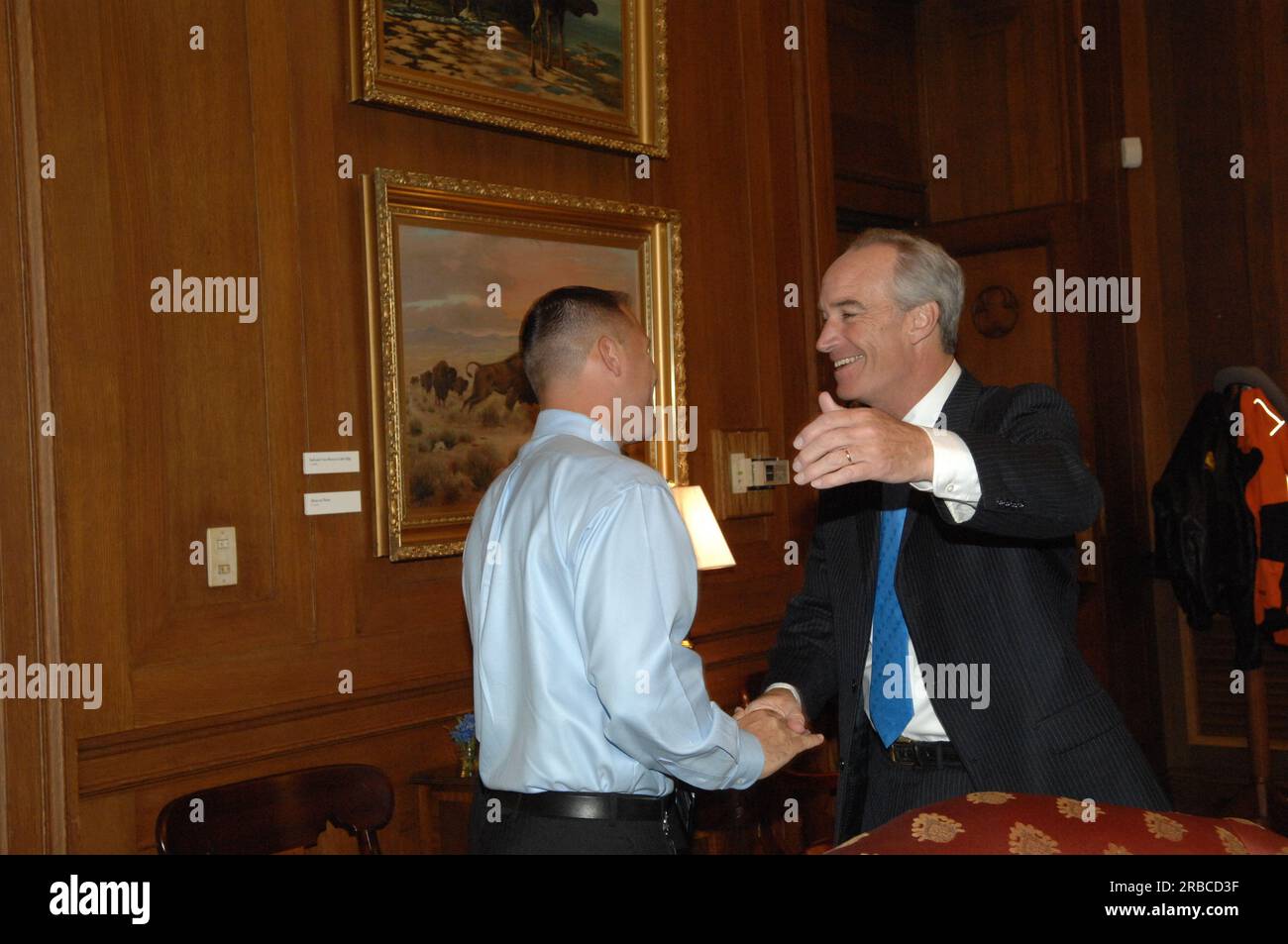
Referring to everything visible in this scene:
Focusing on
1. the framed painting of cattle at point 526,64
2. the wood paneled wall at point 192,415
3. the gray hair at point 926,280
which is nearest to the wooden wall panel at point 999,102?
the framed painting of cattle at point 526,64

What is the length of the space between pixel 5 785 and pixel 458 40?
256 cm

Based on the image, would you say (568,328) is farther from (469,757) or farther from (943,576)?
(469,757)

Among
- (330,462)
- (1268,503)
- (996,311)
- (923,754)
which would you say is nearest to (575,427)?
(923,754)

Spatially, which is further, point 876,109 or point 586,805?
point 876,109

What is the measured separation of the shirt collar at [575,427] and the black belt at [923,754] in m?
0.88

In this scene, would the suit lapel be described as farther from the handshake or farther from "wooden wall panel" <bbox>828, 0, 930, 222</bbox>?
"wooden wall panel" <bbox>828, 0, 930, 222</bbox>

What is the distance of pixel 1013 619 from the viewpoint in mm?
2348

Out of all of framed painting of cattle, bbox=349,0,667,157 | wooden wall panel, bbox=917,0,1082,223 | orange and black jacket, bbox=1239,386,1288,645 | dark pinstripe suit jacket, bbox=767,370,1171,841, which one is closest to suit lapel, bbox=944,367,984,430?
dark pinstripe suit jacket, bbox=767,370,1171,841

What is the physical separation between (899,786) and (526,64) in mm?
2812

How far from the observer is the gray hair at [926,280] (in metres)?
2.71

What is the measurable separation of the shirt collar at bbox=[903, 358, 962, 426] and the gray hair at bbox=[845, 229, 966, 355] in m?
0.07

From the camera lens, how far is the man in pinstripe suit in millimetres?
2064

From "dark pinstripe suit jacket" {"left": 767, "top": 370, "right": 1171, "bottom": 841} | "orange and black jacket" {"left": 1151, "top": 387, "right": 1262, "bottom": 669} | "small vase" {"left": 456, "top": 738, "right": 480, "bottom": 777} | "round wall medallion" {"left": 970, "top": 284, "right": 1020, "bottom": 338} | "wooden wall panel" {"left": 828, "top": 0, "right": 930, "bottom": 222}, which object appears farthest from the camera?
"round wall medallion" {"left": 970, "top": 284, "right": 1020, "bottom": 338}

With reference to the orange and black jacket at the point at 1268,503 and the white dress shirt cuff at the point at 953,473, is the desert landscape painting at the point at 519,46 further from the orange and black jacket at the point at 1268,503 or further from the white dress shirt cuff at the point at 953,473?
the orange and black jacket at the point at 1268,503
